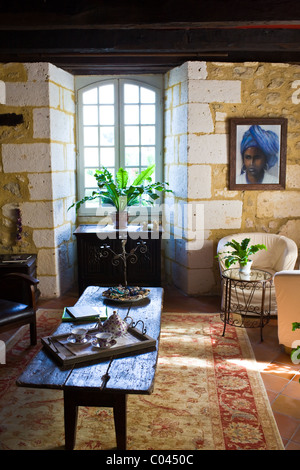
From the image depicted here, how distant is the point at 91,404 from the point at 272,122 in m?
4.16

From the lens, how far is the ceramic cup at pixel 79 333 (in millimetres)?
3052

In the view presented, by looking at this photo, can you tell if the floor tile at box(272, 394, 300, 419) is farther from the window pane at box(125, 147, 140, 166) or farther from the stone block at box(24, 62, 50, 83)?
the stone block at box(24, 62, 50, 83)

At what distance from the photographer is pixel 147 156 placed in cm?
644

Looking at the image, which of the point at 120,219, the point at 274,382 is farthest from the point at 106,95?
the point at 274,382

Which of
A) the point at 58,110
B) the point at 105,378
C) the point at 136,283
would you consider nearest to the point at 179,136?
the point at 58,110

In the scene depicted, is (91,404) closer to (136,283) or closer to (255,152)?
(136,283)

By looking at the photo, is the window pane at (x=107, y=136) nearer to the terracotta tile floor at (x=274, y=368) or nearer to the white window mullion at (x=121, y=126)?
the white window mullion at (x=121, y=126)

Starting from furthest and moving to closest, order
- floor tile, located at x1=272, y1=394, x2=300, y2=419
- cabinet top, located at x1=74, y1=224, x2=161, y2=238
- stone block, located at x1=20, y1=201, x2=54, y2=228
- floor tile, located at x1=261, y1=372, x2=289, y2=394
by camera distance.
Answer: cabinet top, located at x1=74, y1=224, x2=161, y2=238
stone block, located at x1=20, y1=201, x2=54, y2=228
floor tile, located at x1=261, y1=372, x2=289, y2=394
floor tile, located at x1=272, y1=394, x2=300, y2=419

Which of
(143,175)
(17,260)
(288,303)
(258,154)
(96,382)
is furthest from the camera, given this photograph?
(143,175)

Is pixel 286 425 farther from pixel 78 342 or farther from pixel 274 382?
pixel 78 342

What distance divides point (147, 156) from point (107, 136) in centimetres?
60

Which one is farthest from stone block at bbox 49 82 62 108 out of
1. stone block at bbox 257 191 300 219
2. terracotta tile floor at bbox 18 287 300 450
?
stone block at bbox 257 191 300 219

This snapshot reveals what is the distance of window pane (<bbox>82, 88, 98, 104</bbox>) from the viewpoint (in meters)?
6.31

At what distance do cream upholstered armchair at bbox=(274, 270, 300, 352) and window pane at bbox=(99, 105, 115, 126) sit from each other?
3.37 metres
